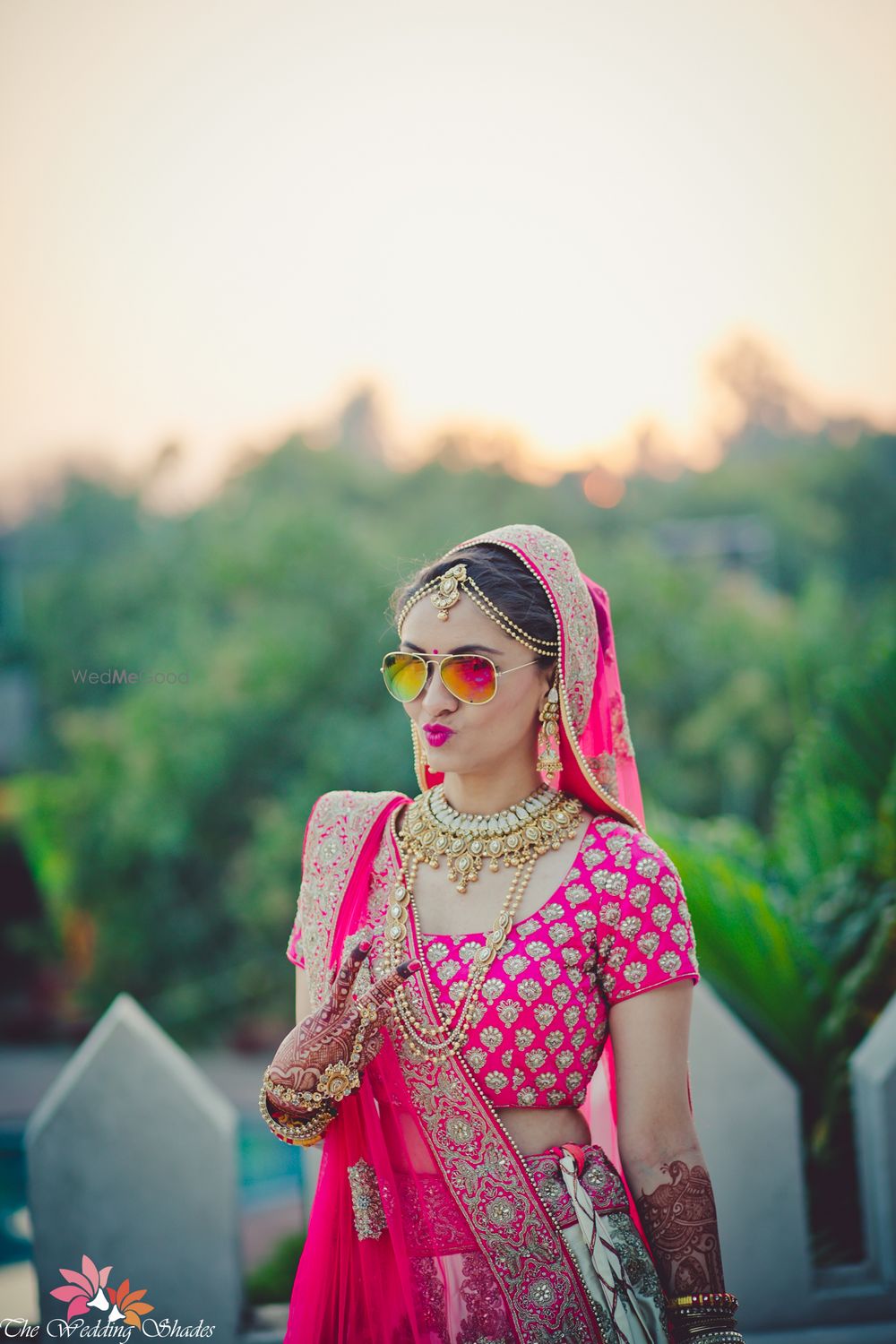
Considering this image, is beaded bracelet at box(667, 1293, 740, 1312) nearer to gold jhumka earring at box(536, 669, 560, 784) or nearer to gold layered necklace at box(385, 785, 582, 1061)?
gold layered necklace at box(385, 785, 582, 1061)

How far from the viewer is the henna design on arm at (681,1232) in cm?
191

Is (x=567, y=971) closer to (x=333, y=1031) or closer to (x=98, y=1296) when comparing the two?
(x=333, y=1031)

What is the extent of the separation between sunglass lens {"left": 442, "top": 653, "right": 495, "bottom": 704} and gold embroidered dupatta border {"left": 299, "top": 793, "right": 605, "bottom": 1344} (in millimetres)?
451

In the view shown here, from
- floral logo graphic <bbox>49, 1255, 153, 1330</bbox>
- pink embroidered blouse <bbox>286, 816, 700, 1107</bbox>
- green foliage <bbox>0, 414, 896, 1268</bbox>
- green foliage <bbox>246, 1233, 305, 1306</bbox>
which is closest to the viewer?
pink embroidered blouse <bbox>286, 816, 700, 1107</bbox>

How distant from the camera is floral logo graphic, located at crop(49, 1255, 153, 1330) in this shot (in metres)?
→ 3.09

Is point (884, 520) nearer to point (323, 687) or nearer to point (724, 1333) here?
point (323, 687)

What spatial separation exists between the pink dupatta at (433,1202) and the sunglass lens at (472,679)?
15 cm

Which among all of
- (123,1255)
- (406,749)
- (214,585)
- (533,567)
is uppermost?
(214,585)

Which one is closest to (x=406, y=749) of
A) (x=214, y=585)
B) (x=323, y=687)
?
(x=323, y=687)

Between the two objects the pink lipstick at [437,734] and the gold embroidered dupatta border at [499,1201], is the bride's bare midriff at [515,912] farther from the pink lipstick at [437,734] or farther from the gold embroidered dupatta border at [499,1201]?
the pink lipstick at [437,734]

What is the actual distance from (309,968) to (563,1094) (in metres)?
0.52

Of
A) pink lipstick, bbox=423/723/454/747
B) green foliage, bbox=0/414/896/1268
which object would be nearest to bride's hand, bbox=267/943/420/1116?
pink lipstick, bbox=423/723/454/747

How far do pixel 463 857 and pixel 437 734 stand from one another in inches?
9.5

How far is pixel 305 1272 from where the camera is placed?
2018mm
